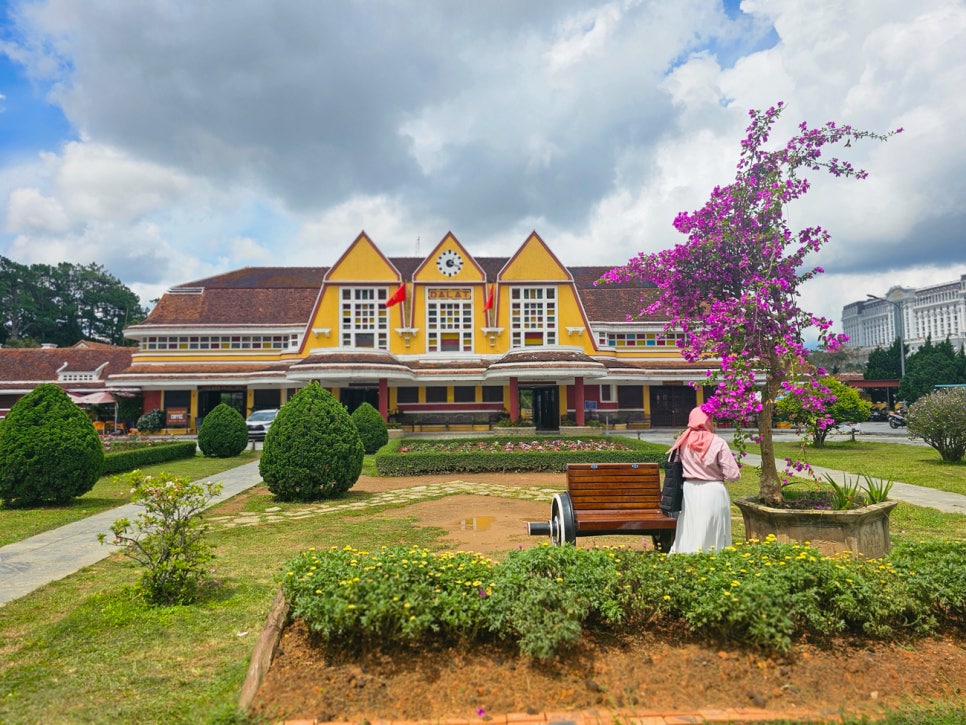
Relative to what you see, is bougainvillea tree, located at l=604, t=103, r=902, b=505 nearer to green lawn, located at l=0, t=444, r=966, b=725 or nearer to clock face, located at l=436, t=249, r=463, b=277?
green lawn, located at l=0, t=444, r=966, b=725

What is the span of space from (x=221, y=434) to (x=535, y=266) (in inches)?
731

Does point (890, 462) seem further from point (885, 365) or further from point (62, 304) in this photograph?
point (62, 304)

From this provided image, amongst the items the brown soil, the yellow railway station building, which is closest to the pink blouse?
the brown soil

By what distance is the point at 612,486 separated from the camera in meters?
6.11

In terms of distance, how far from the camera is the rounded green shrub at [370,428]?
819 inches

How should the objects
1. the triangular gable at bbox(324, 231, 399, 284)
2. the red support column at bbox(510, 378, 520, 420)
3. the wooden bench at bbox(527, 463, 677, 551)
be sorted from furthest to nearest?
the triangular gable at bbox(324, 231, 399, 284), the red support column at bbox(510, 378, 520, 420), the wooden bench at bbox(527, 463, 677, 551)

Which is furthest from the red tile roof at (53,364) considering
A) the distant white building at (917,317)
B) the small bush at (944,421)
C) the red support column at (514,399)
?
the distant white building at (917,317)

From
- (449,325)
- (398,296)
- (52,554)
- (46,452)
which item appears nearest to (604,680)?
(52,554)

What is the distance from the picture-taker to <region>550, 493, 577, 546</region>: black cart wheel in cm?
556

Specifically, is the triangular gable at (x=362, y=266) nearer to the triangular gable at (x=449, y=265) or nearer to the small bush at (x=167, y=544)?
the triangular gable at (x=449, y=265)

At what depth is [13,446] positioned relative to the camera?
34.4ft

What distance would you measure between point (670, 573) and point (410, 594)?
1.80 metres

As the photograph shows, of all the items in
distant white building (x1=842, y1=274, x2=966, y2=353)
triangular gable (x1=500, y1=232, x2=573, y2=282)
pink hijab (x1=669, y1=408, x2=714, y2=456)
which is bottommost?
pink hijab (x1=669, y1=408, x2=714, y2=456)

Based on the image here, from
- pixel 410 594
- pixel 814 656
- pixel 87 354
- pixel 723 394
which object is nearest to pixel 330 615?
pixel 410 594
